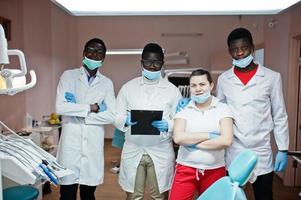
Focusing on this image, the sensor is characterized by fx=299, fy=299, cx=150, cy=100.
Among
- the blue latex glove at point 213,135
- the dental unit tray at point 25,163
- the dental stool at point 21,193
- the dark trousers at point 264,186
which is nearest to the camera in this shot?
the dental unit tray at point 25,163

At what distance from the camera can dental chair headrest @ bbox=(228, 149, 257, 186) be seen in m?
1.12

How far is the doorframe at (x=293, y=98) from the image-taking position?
3469 mm

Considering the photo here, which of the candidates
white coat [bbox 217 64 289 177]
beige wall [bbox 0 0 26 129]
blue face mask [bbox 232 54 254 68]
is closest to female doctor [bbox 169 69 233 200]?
white coat [bbox 217 64 289 177]

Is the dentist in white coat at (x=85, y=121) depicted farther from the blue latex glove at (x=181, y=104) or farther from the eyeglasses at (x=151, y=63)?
the blue latex glove at (x=181, y=104)

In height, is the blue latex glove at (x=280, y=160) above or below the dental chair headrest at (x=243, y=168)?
below

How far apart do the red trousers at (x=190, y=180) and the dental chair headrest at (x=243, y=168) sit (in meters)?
0.60

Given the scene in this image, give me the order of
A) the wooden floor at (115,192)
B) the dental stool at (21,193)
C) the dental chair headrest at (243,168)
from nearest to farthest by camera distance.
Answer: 1. the dental chair headrest at (243,168)
2. the dental stool at (21,193)
3. the wooden floor at (115,192)

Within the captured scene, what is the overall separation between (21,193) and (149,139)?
87 centimetres

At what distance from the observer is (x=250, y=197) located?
10.3 ft

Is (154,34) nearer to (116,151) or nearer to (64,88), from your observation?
(116,151)

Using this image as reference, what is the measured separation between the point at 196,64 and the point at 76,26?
97.6 inches

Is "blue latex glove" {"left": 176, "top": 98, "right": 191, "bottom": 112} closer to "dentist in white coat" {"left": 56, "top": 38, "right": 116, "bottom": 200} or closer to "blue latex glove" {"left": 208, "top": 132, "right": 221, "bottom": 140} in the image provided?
"blue latex glove" {"left": 208, "top": 132, "right": 221, "bottom": 140}

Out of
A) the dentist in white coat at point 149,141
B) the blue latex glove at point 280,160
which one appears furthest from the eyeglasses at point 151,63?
the blue latex glove at point 280,160

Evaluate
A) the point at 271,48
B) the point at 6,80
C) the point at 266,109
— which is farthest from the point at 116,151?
the point at 6,80
